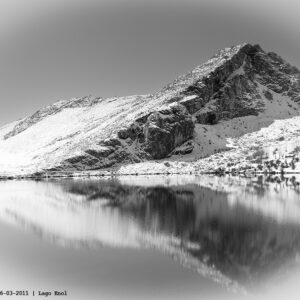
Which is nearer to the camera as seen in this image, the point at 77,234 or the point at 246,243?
the point at 246,243

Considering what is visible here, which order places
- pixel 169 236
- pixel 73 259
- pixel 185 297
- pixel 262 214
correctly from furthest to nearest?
1. pixel 262 214
2. pixel 169 236
3. pixel 73 259
4. pixel 185 297

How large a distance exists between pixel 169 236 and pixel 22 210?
139 ft

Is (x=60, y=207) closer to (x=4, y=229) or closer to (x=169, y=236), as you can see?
(x=4, y=229)

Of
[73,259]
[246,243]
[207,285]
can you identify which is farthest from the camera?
[246,243]

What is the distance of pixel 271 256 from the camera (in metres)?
49.1

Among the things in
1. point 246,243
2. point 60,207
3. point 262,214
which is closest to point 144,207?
point 60,207

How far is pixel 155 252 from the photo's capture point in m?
50.5

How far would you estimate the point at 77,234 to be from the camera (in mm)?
62844

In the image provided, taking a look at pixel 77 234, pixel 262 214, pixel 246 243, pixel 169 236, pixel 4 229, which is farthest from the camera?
pixel 262 214

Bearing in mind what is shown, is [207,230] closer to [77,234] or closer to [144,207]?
[77,234]

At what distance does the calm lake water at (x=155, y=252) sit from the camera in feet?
129

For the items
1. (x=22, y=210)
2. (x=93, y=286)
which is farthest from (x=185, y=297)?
(x=22, y=210)

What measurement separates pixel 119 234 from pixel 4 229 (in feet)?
64.7

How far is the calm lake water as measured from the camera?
3938cm
